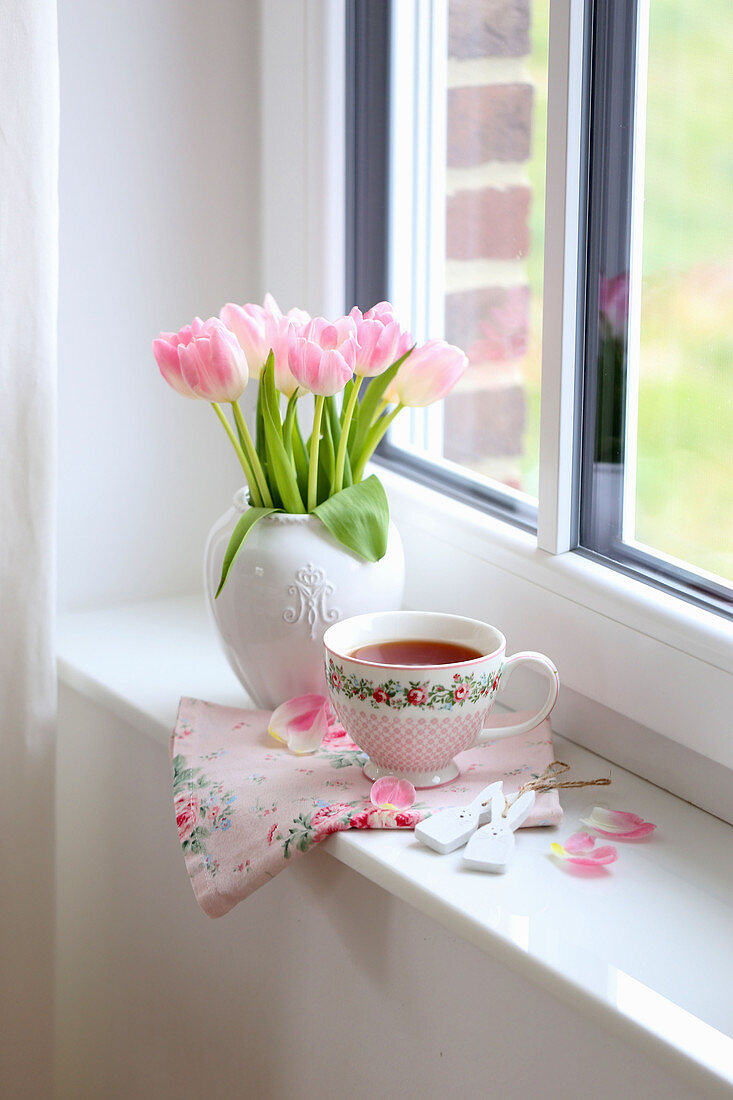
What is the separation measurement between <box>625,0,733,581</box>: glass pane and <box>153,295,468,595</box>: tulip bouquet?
16 centimetres

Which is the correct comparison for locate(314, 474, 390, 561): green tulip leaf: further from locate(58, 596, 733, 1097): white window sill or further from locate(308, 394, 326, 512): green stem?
locate(58, 596, 733, 1097): white window sill

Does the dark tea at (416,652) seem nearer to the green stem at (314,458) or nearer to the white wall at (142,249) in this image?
the green stem at (314,458)

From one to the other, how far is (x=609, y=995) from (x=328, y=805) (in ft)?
0.78

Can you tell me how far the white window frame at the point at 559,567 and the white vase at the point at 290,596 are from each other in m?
0.12

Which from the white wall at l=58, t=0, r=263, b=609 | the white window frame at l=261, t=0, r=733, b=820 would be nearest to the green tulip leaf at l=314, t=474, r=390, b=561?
the white window frame at l=261, t=0, r=733, b=820

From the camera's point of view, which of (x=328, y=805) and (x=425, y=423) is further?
(x=425, y=423)

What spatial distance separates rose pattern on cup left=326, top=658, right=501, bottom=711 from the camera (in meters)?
0.72

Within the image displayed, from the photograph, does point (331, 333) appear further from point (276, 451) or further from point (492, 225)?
point (492, 225)

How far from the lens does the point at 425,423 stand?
1125 mm

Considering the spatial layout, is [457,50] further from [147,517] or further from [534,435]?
[147,517]

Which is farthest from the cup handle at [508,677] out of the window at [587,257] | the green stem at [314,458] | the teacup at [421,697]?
the green stem at [314,458]

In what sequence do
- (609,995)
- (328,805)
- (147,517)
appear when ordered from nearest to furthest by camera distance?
1. (609,995)
2. (328,805)
3. (147,517)

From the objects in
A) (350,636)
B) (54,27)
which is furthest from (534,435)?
(54,27)

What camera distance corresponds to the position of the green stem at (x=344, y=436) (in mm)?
881
